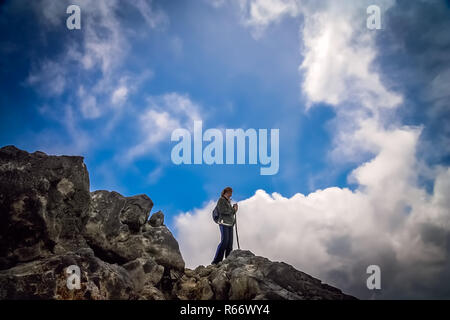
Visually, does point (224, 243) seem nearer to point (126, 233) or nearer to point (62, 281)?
point (126, 233)

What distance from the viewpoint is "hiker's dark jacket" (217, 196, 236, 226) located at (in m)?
13.5

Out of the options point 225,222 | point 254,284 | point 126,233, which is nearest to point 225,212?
point 225,222

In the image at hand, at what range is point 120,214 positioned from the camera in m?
12.1

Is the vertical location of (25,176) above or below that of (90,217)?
above

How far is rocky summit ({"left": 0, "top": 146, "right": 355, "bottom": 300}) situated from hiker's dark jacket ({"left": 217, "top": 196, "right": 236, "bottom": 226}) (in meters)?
1.90

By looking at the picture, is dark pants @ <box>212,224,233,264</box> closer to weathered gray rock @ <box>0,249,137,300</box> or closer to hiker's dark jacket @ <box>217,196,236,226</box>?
hiker's dark jacket @ <box>217,196,236,226</box>

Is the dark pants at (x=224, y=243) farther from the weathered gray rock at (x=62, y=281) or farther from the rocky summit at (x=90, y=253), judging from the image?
the weathered gray rock at (x=62, y=281)

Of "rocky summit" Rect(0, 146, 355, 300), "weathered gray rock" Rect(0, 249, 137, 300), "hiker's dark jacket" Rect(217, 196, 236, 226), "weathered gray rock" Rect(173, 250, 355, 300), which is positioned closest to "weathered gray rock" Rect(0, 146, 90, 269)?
"rocky summit" Rect(0, 146, 355, 300)

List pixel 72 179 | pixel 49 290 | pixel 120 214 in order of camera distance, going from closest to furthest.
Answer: pixel 49 290, pixel 72 179, pixel 120 214

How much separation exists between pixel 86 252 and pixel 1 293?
2040 mm

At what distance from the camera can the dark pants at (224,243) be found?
13225 millimetres
